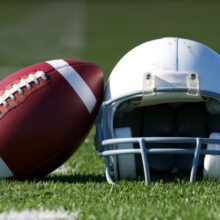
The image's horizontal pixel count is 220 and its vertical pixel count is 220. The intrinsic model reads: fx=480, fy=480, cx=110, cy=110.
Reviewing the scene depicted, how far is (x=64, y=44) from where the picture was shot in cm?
1794

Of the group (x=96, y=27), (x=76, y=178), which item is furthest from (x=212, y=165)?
(x=96, y=27)

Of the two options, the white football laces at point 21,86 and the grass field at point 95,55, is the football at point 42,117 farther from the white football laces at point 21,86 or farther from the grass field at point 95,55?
the grass field at point 95,55

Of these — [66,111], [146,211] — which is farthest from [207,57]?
[146,211]

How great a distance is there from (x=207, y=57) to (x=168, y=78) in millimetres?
278

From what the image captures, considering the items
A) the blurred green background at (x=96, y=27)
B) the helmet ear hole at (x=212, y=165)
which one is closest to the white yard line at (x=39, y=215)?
the helmet ear hole at (x=212, y=165)

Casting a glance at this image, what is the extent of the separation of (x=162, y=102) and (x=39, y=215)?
929 mm

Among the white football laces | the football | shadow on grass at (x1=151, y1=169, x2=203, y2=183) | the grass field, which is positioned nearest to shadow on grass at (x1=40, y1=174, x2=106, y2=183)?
the grass field

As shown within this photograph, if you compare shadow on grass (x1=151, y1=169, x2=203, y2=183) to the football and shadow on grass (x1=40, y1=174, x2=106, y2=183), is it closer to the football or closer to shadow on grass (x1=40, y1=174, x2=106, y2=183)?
shadow on grass (x1=40, y1=174, x2=106, y2=183)

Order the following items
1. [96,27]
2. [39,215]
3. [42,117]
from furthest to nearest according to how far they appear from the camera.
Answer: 1. [96,27]
2. [42,117]
3. [39,215]

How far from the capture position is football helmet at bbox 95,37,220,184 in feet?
7.58

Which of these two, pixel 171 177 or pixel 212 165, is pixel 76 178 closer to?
pixel 171 177

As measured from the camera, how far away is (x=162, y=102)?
2449 mm

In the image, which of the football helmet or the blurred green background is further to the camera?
the blurred green background

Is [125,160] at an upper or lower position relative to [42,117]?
lower
